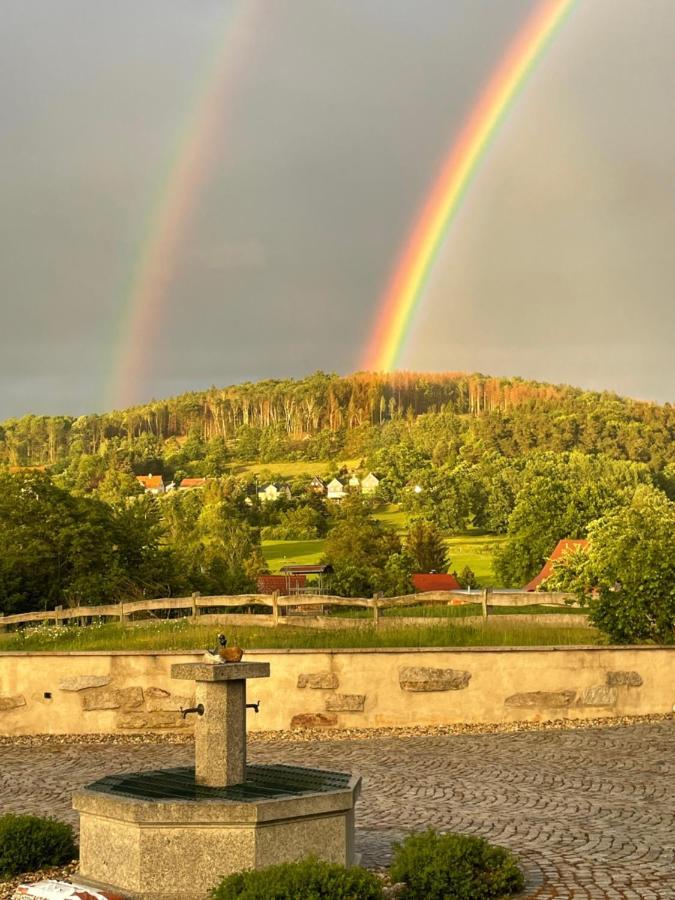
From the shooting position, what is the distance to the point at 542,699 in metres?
18.1

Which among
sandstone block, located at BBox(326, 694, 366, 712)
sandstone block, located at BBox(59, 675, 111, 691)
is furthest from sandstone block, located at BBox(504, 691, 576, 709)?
sandstone block, located at BBox(59, 675, 111, 691)

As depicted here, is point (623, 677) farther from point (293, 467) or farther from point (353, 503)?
point (293, 467)

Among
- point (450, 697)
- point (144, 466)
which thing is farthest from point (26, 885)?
point (144, 466)

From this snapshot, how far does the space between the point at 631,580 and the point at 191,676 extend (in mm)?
12080

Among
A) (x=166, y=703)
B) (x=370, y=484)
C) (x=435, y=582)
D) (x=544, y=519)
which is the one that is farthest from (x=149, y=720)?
(x=370, y=484)

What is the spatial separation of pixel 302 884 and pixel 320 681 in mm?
10896

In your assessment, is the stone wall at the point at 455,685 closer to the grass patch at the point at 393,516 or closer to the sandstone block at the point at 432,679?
the sandstone block at the point at 432,679

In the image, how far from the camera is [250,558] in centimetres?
10662

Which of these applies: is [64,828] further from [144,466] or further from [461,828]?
[144,466]

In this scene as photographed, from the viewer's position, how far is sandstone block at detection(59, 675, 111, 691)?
18.9 meters

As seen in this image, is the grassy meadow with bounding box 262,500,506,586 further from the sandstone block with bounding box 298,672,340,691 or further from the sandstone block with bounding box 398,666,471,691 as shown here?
the sandstone block with bounding box 298,672,340,691

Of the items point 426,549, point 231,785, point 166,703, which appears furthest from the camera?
point 426,549

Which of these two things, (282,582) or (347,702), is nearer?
(347,702)

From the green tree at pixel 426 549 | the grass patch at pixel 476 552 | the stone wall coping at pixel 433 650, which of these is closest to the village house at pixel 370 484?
the grass patch at pixel 476 552
